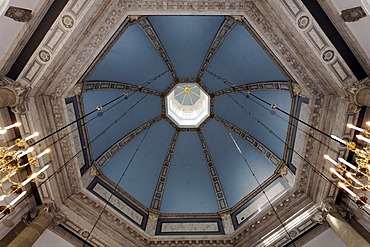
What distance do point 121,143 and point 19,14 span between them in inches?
270

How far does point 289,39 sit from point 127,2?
408cm

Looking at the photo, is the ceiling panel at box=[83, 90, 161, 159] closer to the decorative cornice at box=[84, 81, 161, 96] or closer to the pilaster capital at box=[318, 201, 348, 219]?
the decorative cornice at box=[84, 81, 161, 96]

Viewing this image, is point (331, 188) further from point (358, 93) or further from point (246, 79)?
point (246, 79)

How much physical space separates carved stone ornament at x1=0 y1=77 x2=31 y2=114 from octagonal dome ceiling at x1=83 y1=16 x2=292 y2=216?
2987 mm

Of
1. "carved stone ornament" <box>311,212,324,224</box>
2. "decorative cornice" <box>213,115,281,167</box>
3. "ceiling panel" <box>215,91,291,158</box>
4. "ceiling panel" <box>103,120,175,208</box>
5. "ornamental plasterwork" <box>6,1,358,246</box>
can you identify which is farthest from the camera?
"ceiling panel" <box>103,120,175,208</box>

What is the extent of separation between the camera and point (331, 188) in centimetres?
793

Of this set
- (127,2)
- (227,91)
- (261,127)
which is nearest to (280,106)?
(261,127)

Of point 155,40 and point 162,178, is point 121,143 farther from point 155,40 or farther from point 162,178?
point 155,40

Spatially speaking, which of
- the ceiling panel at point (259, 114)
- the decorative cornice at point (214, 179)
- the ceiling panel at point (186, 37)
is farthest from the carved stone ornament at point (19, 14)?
the decorative cornice at point (214, 179)

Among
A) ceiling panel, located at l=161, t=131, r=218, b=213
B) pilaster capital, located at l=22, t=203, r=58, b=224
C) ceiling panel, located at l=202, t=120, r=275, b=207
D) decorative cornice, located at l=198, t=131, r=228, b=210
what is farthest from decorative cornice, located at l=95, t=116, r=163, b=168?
pilaster capital, located at l=22, t=203, r=58, b=224

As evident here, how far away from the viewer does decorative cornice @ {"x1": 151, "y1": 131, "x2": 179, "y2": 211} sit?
Answer: 457 inches

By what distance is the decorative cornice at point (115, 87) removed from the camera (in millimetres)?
10341

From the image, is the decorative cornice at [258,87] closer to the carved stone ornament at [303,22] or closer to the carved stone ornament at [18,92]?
the carved stone ornament at [303,22]

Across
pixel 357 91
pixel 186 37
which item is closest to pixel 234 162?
pixel 186 37
